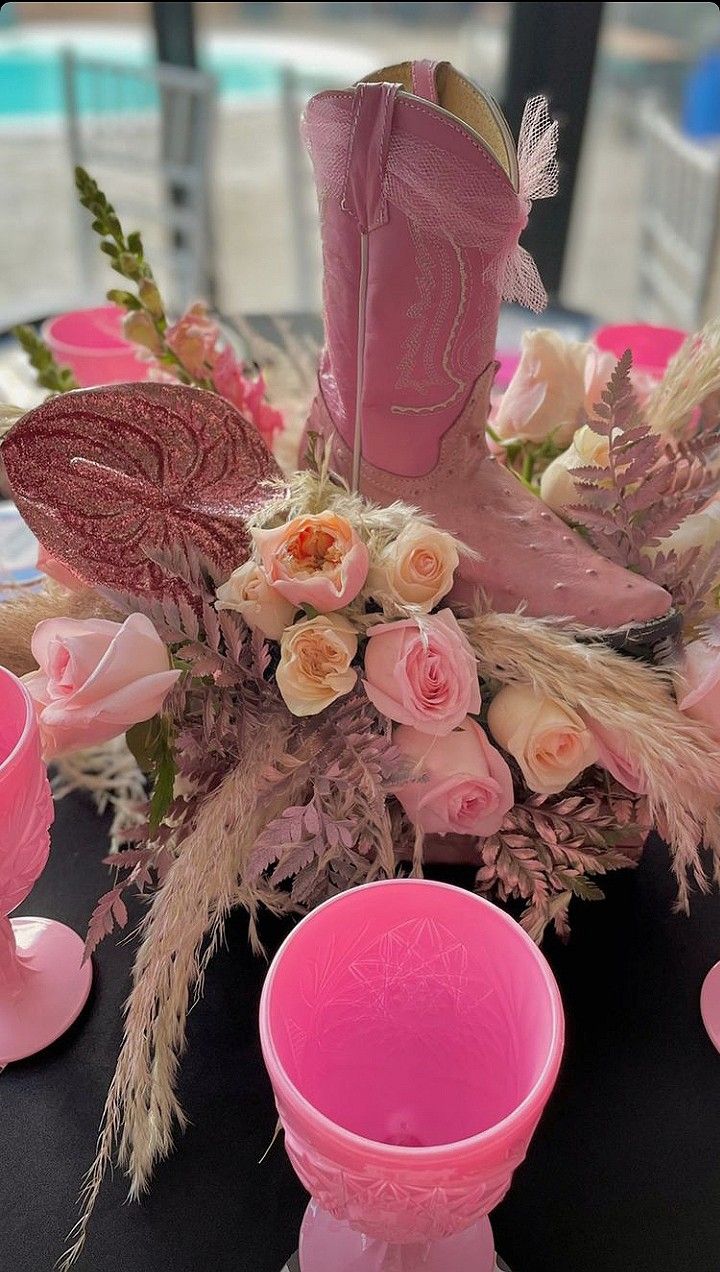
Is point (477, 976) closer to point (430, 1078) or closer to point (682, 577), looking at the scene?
point (430, 1078)

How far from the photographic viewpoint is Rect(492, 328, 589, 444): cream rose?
0.71 m

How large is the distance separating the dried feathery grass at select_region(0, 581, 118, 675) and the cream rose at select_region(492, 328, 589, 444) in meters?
0.34

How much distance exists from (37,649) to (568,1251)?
410mm

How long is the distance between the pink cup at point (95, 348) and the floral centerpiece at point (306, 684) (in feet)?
1.11

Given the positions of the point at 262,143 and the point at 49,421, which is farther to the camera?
the point at 262,143

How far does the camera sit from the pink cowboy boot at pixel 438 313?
509 millimetres

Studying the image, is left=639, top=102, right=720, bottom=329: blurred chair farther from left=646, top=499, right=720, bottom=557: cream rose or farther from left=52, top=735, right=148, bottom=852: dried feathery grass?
left=52, top=735, right=148, bottom=852: dried feathery grass

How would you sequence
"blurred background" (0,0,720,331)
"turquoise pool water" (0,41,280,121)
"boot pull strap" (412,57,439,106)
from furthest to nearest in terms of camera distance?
1. "turquoise pool water" (0,41,280,121)
2. "blurred background" (0,0,720,331)
3. "boot pull strap" (412,57,439,106)

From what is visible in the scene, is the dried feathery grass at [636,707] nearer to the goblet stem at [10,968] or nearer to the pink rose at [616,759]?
the pink rose at [616,759]

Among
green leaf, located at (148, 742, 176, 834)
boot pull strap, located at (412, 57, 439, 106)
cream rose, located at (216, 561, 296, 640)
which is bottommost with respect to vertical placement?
green leaf, located at (148, 742, 176, 834)

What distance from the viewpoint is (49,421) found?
57 centimetres

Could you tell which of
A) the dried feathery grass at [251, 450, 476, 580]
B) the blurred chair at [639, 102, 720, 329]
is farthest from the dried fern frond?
the blurred chair at [639, 102, 720, 329]

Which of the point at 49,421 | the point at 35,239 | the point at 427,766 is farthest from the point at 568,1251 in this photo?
the point at 35,239

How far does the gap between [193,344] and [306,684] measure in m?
0.37
